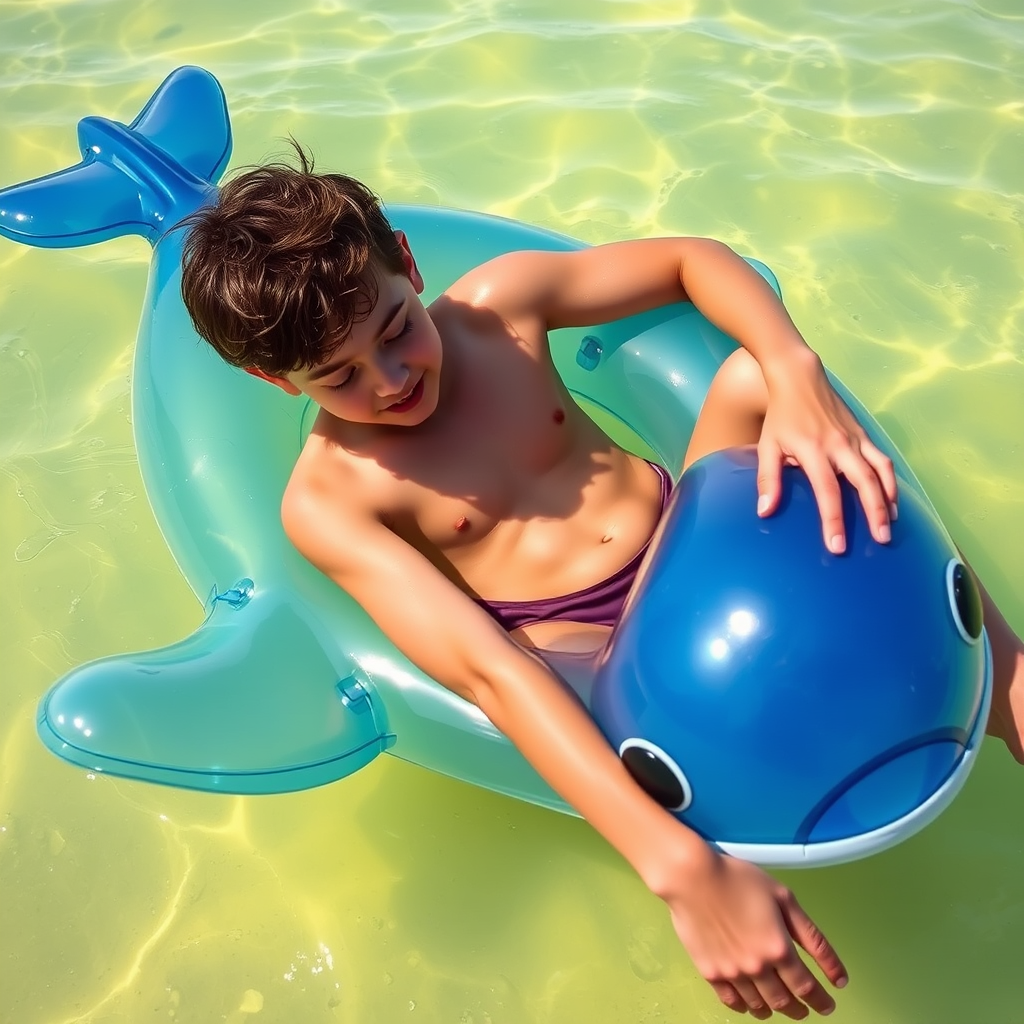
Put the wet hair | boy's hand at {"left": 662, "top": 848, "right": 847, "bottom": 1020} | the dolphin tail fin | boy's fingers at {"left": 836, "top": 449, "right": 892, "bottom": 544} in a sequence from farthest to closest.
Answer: the dolphin tail fin → the wet hair → boy's fingers at {"left": 836, "top": 449, "right": 892, "bottom": 544} → boy's hand at {"left": 662, "top": 848, "right": 847, "bottom": 1020}

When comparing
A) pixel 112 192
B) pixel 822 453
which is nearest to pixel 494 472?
pixel 822 453

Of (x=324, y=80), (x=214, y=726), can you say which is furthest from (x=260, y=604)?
(x=324, y=80)

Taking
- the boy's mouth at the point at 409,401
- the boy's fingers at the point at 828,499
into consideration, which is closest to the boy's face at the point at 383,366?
the boy's mouth at the point at 409,401

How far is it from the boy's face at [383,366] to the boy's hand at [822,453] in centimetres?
52

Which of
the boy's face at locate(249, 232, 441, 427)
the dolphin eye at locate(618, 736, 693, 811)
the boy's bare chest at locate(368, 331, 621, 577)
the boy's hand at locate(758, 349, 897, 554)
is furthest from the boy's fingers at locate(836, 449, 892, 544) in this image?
the boy's face at locate(249, 232, 441, 427)

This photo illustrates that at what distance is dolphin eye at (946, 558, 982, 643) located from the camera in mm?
1264

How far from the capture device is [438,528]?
1682 mm

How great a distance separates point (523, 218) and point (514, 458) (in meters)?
1.55

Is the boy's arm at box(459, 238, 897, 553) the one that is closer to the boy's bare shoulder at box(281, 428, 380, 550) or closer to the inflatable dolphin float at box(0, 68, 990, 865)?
the inflatable dolphin float at box(0, 68, 990, 865)

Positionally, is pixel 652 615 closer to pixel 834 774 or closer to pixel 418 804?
pixel 834 774

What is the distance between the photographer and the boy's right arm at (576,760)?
3.87ft

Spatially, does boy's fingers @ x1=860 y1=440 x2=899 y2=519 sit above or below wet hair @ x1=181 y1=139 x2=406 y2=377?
below

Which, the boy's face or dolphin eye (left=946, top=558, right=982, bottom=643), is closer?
dolphin eye (left=946, top=558, right=982, bottom=643)

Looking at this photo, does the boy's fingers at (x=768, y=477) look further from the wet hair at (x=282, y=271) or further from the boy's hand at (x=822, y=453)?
the wet hair at (x=282, y=271)
